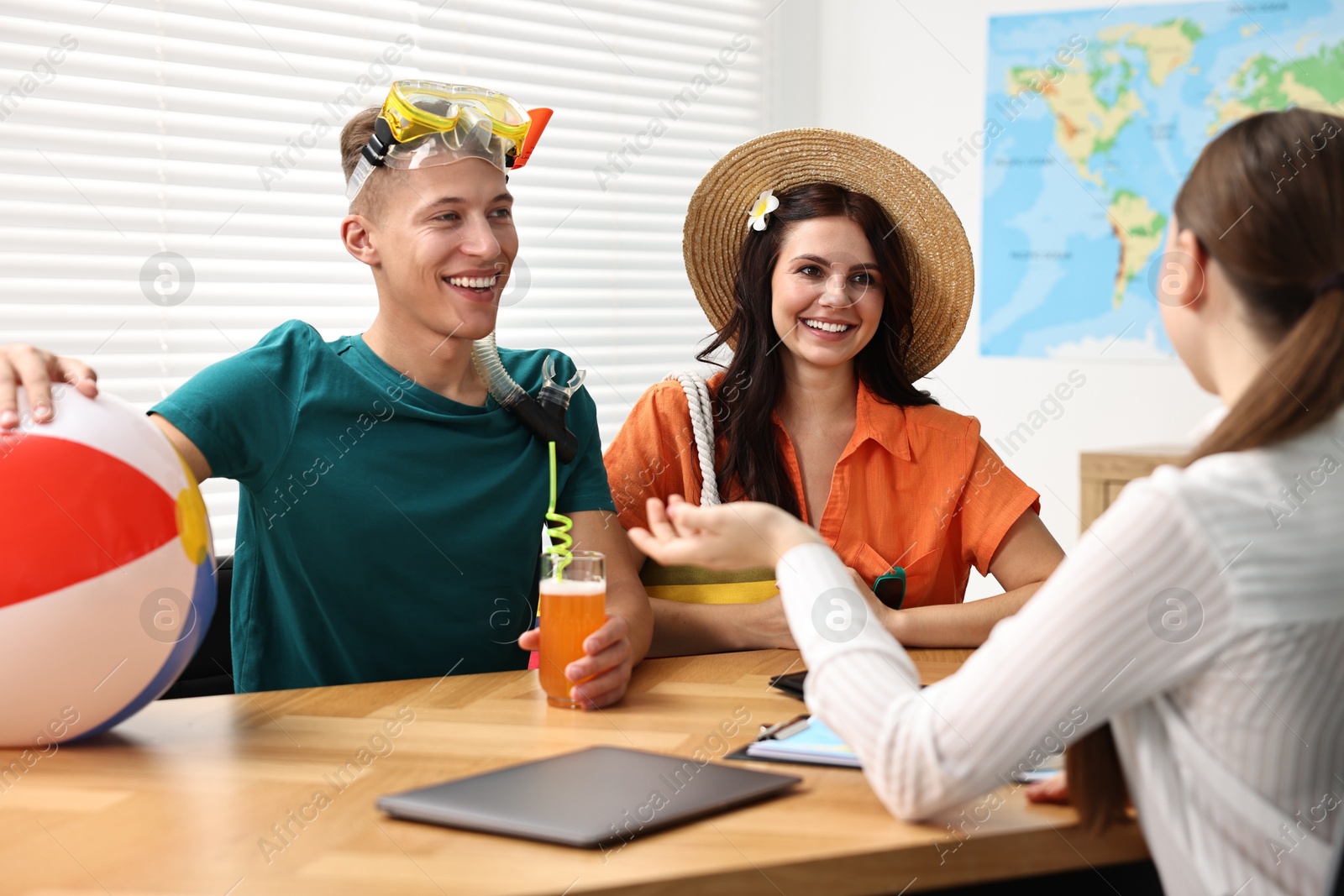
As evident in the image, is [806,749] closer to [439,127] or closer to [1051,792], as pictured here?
[1051,792]

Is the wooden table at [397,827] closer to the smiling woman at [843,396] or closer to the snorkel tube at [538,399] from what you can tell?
the snorkel tube at [538,399]

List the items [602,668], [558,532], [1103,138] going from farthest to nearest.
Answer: [1103,138] → [558,532] → [602,668]

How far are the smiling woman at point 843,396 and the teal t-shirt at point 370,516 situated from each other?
284mm

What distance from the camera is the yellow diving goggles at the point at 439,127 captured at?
1.78m

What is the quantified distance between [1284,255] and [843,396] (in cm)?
129

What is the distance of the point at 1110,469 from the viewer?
3484 millimetres

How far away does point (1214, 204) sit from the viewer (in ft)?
3.55

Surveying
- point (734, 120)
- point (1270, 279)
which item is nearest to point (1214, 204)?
point (1270, 279)

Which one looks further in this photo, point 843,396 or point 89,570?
point 843,396

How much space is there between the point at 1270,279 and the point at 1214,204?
0.26 feet

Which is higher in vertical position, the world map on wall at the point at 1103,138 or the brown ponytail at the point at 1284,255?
the world map on wall at the point at 1103,138

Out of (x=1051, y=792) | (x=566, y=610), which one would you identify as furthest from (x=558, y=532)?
(x=1051, y=792)

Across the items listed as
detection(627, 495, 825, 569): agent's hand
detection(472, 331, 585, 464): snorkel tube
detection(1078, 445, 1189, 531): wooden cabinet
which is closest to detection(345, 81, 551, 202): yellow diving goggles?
detection(472, 331, 585, 464): snorkel tube

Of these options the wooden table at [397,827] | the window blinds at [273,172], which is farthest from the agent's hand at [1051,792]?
the window blinds at [273,172]
